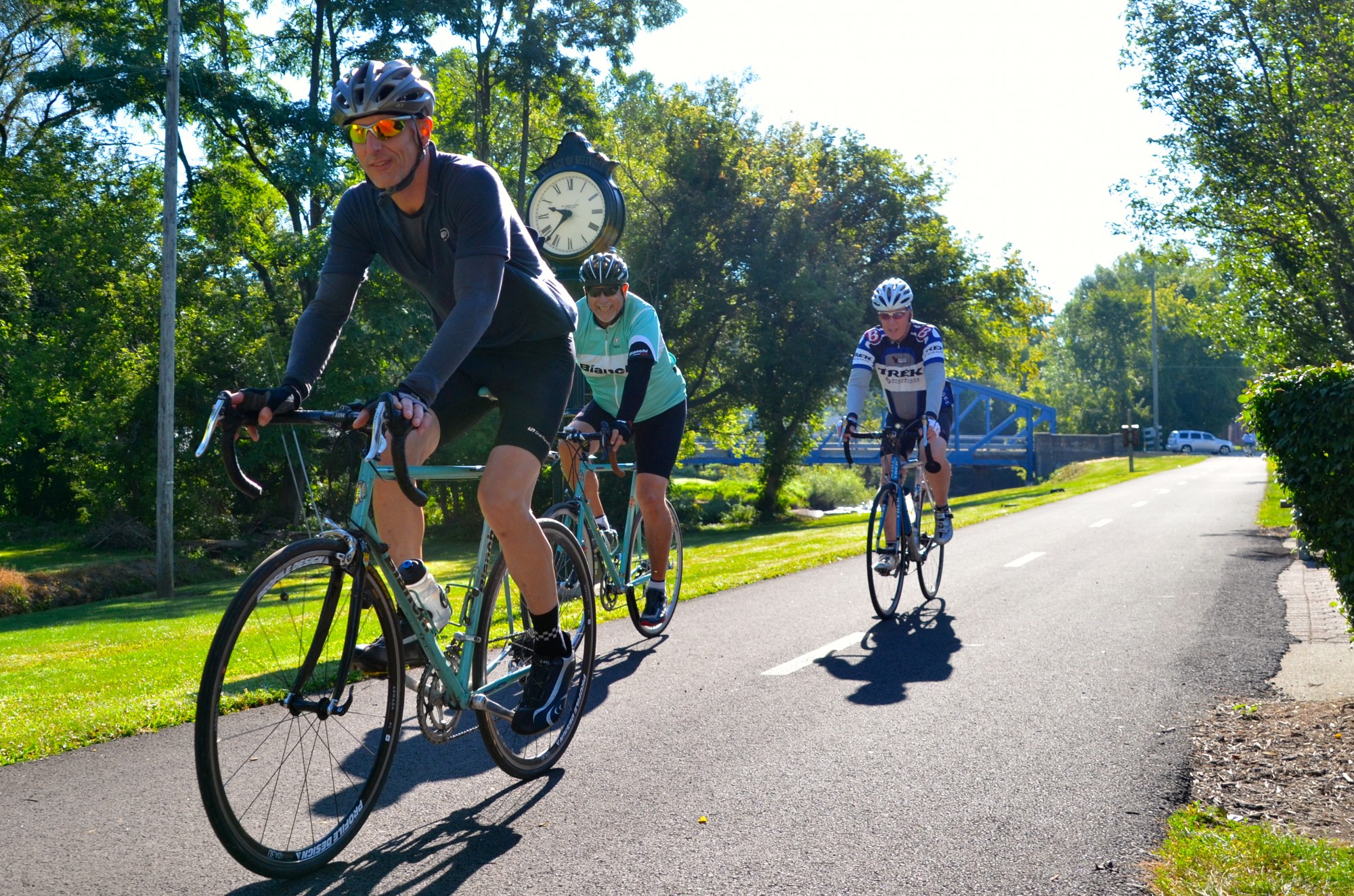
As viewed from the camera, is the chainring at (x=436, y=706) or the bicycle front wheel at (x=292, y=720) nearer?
the bicycle front wheel at (x=292, y=720)

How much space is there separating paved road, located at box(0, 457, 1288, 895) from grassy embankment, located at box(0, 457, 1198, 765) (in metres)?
0.39

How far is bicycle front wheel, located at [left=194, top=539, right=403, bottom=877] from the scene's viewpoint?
282 centimetres

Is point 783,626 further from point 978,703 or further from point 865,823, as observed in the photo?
point 865,823

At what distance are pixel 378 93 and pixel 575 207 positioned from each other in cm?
724

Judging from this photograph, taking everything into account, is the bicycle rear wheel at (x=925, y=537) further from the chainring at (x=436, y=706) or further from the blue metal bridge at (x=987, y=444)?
the blue metal bridge at (x=987, y=444)

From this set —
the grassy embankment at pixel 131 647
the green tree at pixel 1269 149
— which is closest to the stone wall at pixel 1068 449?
the grassy embankment at pixel 131 647

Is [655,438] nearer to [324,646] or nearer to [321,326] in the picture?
[321,326]

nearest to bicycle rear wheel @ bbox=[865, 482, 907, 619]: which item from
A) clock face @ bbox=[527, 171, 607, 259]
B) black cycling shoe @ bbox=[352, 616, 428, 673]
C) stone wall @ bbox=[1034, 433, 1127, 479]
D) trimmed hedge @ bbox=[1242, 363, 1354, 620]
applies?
trimmed hedge @ bbox=[1242, 363, 1354, 620]

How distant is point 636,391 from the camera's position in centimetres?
595

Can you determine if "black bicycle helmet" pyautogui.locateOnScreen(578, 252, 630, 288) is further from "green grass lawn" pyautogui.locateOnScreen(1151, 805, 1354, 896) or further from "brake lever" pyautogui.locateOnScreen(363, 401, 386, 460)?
"green grass lawn" pyautogui.locateOnScreen(1151, 805, 1354, 896)

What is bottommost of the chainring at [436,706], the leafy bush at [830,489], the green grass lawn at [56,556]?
the green grass lawn at [56,556]

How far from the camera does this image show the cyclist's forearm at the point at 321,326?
11.0 feet

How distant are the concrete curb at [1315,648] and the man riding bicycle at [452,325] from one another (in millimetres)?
3817

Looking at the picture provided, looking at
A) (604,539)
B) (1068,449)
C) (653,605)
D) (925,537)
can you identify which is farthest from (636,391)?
(1068,449)
